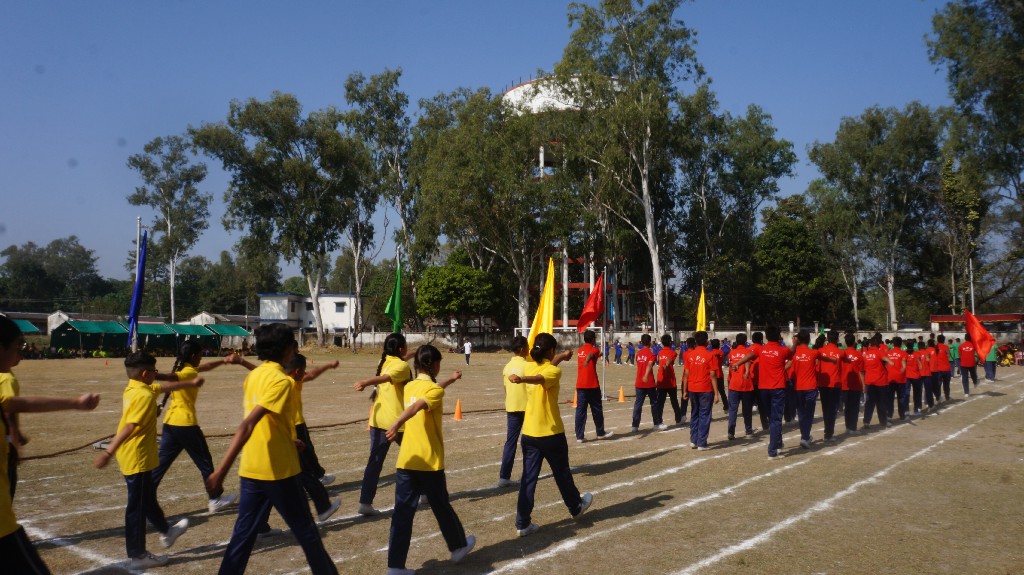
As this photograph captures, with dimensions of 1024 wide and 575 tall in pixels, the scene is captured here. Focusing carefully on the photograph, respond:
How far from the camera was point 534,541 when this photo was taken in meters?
6.34

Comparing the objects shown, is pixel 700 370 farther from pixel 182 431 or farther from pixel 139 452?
pixel 139 452

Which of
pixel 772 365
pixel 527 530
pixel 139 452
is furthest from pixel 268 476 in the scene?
pixel 772 365

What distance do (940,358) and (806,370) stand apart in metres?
8.96

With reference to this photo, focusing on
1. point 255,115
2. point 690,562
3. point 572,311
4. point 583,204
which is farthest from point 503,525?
point 572,311

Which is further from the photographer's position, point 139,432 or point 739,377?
point 739,377

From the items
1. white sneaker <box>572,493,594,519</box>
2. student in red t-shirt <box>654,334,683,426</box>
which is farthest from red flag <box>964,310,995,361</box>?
white sneaker <box>572,493,594,519</box>

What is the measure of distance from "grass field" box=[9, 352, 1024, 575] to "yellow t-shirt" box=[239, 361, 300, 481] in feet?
5.24

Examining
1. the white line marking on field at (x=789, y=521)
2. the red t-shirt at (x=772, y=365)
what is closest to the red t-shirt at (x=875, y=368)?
the white line marking on field at (x=789, y=521)

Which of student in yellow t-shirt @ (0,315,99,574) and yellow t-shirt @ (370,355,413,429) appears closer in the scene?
student in yellow t-shirt @ (0,315,99,574)

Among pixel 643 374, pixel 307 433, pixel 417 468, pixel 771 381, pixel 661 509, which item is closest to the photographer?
pixel 417 468

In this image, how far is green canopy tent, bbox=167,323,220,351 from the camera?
160 feet

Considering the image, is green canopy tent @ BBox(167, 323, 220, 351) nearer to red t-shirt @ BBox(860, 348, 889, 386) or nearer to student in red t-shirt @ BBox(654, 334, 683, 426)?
student in red t-shirt @ BBox(654, 334, 683, 426)

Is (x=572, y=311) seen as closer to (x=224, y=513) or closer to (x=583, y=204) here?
(x=583, y=204)

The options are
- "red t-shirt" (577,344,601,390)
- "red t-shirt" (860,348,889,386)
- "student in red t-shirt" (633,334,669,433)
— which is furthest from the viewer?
"red t-shirt" (860,348,889,386)
